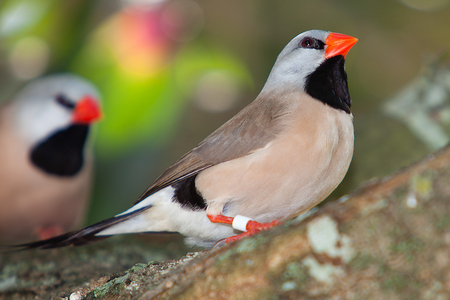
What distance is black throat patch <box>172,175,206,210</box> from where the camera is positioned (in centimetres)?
173

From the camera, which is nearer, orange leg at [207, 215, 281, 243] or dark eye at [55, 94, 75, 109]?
orange leg at [207, 215, 281, 243]

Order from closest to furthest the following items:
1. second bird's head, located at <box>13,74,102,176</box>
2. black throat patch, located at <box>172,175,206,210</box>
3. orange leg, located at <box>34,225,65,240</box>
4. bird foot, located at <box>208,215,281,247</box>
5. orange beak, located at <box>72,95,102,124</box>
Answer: bird foot, located at <box>208,215,281,247</box> → black throat patch, located at <box>172,175,206,210</box> → orange beak, located at <box>72,95,102,124</box> → second bird's head, located at <box>13,74,102,176</box> → orange leg, located at <box>34,225,65,240</box>

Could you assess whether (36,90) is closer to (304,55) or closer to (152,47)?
(152,47)

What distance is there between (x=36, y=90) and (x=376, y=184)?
2579 mm

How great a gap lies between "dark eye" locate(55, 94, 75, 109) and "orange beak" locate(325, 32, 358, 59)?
1728 mm

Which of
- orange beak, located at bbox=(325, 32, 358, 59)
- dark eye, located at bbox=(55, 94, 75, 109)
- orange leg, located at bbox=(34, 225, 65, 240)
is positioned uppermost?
dark eye, located at bbox=(55, 94, 75, 109)

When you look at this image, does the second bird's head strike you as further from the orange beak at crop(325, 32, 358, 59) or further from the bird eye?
the orange beak at crop(325, 32, 358, 59)

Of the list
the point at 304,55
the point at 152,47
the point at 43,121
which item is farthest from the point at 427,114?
the point at 43,121

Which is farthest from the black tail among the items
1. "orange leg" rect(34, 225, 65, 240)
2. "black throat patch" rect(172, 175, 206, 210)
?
"orange leg" rect(34, 225, 65, 240)

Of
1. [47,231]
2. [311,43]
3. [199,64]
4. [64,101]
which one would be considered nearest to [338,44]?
[311,43]

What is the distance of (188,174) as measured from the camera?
1.71 metres

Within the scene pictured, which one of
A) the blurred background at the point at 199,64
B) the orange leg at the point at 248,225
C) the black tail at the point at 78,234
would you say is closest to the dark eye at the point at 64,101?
the blurred background at the point at 199,64

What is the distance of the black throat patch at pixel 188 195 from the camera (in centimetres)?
173

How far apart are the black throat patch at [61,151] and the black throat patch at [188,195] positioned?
51.3 inches
